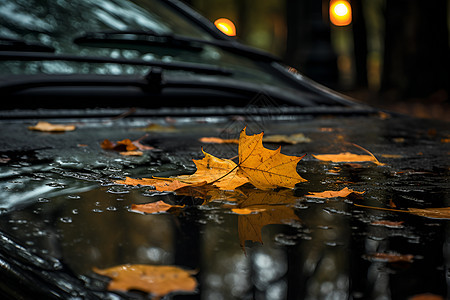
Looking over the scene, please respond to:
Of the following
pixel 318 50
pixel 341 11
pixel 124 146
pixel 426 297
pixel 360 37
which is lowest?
pixel 426 297

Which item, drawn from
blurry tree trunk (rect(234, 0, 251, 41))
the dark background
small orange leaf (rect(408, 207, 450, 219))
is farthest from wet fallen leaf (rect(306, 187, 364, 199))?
blurry tree trunk (rect(234, 0, 251, 41))

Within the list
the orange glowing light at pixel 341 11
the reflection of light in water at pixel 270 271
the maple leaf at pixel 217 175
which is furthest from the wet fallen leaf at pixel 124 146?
the orange glowing light at pixel 341 11

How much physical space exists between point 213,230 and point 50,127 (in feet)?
4.00

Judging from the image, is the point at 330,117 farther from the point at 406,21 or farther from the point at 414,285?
the point at 406,21

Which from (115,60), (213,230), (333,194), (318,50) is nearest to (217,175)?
(333,194)

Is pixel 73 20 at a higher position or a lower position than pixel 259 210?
higher

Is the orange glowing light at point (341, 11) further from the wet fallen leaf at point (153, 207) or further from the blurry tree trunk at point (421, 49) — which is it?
the wet fallen leaf at point (153, 207)

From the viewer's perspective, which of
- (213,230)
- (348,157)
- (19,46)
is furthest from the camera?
(19,46)

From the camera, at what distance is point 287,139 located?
6.15 feet

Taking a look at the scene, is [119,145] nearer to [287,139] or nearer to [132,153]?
[132,153]

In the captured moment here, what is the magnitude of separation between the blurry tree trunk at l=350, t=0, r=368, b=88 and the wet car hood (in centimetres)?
1356

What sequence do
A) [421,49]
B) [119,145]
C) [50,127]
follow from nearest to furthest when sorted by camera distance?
[119,145] < [50,127] < [421,49]

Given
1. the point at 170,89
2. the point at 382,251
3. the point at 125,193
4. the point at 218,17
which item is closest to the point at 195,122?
the point at 170,89

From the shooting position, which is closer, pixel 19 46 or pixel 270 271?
pixel 270 271
